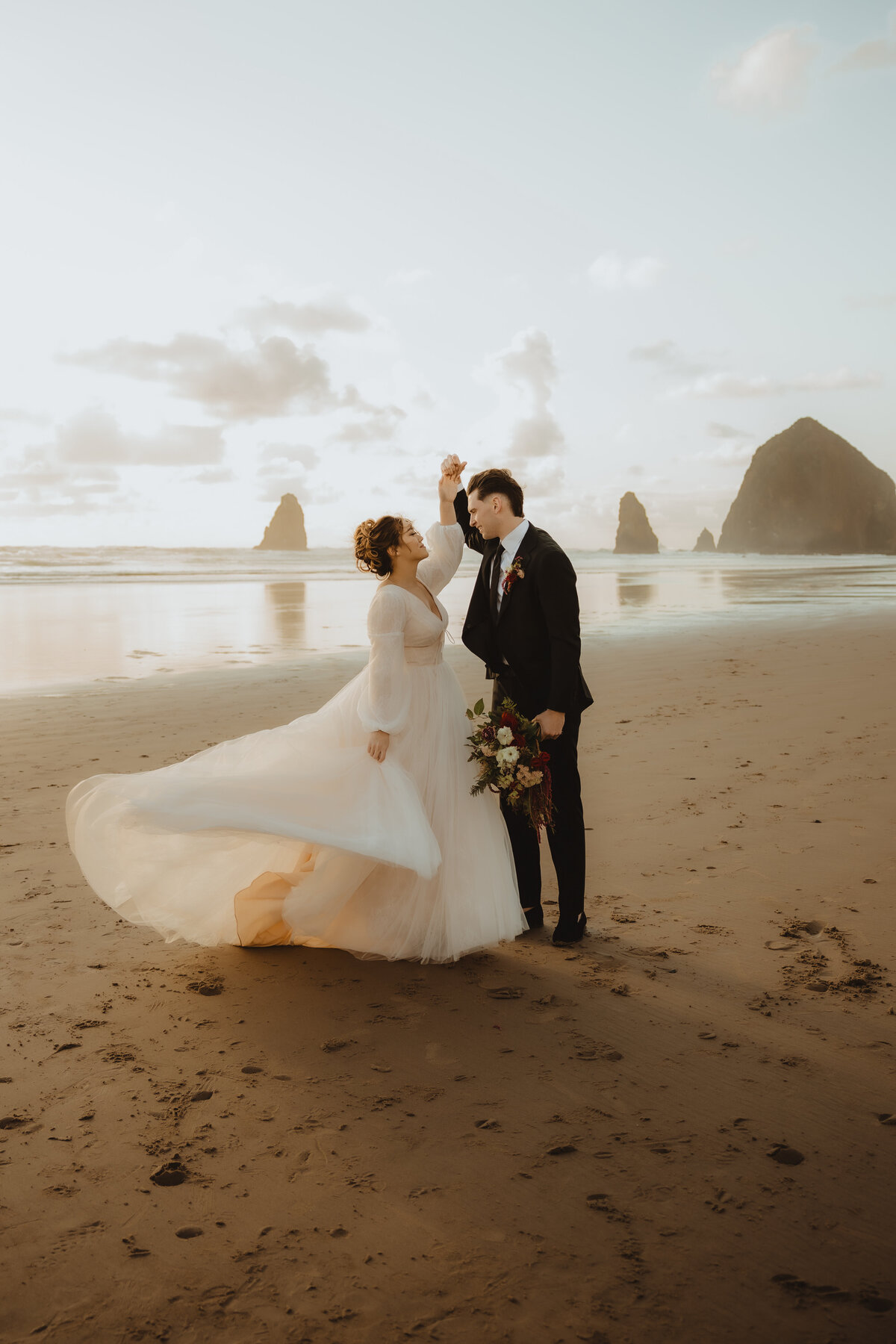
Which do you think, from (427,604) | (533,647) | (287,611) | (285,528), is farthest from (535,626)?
(285,528)

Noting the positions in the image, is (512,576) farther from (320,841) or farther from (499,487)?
(320,841)

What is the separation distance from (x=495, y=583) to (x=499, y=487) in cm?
48

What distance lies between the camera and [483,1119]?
2863mm

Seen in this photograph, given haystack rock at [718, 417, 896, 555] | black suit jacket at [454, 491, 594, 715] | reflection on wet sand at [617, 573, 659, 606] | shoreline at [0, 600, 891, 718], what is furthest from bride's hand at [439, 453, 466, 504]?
haystack rock at [718, 417, 896, 555]

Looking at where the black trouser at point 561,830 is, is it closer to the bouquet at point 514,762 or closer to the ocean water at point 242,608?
the bouquet at point 514,762

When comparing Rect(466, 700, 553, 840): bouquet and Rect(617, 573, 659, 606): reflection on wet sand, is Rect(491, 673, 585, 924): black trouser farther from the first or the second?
Rect(617, 573, 659, 606): reflection on wet sand

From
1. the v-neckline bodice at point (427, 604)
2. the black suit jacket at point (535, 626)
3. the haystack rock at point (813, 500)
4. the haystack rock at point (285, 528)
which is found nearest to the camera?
the v-neckline bodice at point (427, 604)

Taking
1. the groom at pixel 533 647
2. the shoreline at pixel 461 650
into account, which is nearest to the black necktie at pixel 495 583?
the groom at pixel 533 647

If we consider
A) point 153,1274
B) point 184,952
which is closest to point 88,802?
point 184,952

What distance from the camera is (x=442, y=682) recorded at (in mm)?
4227

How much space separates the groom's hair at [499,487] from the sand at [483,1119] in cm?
174

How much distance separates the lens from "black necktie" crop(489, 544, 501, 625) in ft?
14.6

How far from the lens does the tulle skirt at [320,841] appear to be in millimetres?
3736

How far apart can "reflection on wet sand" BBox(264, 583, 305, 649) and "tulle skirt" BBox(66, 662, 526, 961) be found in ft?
35.4
